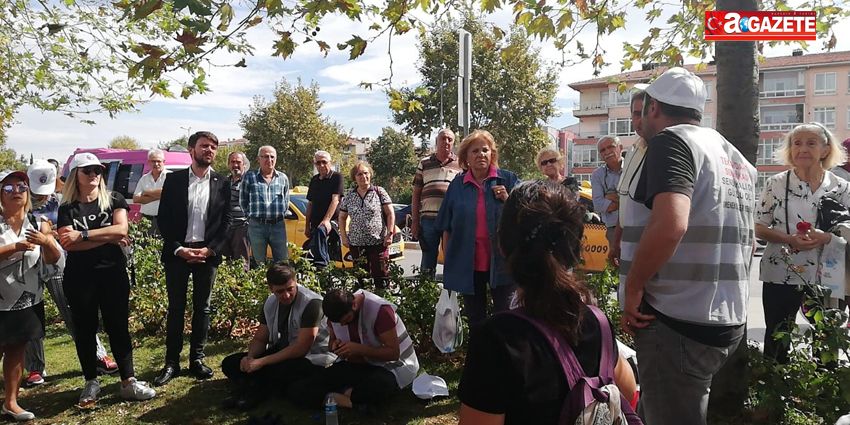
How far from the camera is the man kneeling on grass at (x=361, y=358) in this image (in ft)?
13.6

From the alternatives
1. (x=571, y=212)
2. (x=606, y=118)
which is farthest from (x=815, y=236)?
(x=606, y=118)

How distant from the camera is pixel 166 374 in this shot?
4.88m

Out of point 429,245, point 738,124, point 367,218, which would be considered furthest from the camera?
point 367,218

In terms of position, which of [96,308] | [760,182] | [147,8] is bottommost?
[96,308]

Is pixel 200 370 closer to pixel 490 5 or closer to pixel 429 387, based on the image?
pixel 429 387

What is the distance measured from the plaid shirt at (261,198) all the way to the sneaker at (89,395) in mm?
2960

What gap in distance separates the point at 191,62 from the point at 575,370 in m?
3.27

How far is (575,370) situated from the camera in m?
1.56

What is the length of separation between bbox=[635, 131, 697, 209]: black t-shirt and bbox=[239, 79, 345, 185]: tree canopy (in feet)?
108

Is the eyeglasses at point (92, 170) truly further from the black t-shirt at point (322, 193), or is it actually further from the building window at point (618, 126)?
the building window at point (618, 126)

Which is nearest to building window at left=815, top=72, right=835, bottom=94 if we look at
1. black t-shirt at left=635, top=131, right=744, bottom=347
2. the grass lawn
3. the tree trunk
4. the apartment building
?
the apartment building

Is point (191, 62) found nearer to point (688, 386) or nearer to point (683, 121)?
point (683, 121)
